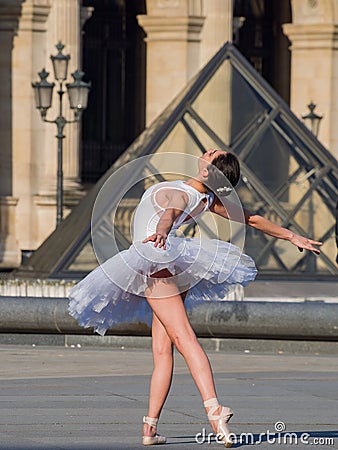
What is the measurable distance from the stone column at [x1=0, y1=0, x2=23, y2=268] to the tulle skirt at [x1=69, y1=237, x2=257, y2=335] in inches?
1017

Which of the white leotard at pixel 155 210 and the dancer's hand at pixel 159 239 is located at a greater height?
the white leotard at pixel 155 210

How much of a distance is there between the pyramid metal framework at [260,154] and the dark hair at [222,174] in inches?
441

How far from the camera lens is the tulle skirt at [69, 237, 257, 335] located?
29.0 feet

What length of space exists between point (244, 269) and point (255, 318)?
4.57 meters

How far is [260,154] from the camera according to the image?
20.9 m

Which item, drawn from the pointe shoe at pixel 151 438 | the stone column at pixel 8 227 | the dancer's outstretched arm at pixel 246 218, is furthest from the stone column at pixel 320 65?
the pointe shoe at pixel 151 438

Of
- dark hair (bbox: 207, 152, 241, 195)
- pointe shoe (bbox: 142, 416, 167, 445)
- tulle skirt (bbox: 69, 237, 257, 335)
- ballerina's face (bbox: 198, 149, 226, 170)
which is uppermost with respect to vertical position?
ballerina's face (bbox: 198, 149, 226, 170)

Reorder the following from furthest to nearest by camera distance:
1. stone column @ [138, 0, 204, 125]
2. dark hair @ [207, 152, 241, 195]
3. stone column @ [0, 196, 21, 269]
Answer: stone column @ [138, 0, 204, 125], stone column @ [0, 196, 21, 269], dark hair @ [207, 152, 241, 195]

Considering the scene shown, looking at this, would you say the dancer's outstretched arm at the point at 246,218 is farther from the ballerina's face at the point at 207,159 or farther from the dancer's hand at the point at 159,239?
the dancer's hand at the point at 159,239

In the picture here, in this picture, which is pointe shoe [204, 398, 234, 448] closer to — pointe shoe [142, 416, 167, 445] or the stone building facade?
pointe shoe [142, 416, 167, 445]

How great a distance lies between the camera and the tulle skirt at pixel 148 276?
348 inches

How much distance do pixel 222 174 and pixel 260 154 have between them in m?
12.1

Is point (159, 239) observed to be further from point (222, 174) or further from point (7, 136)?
point (7, 136)

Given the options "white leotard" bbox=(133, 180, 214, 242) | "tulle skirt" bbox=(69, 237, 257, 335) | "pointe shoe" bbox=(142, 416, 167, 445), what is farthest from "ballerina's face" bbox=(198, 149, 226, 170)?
"pointe shoe" bbox=(142, 416, 167, 445)
